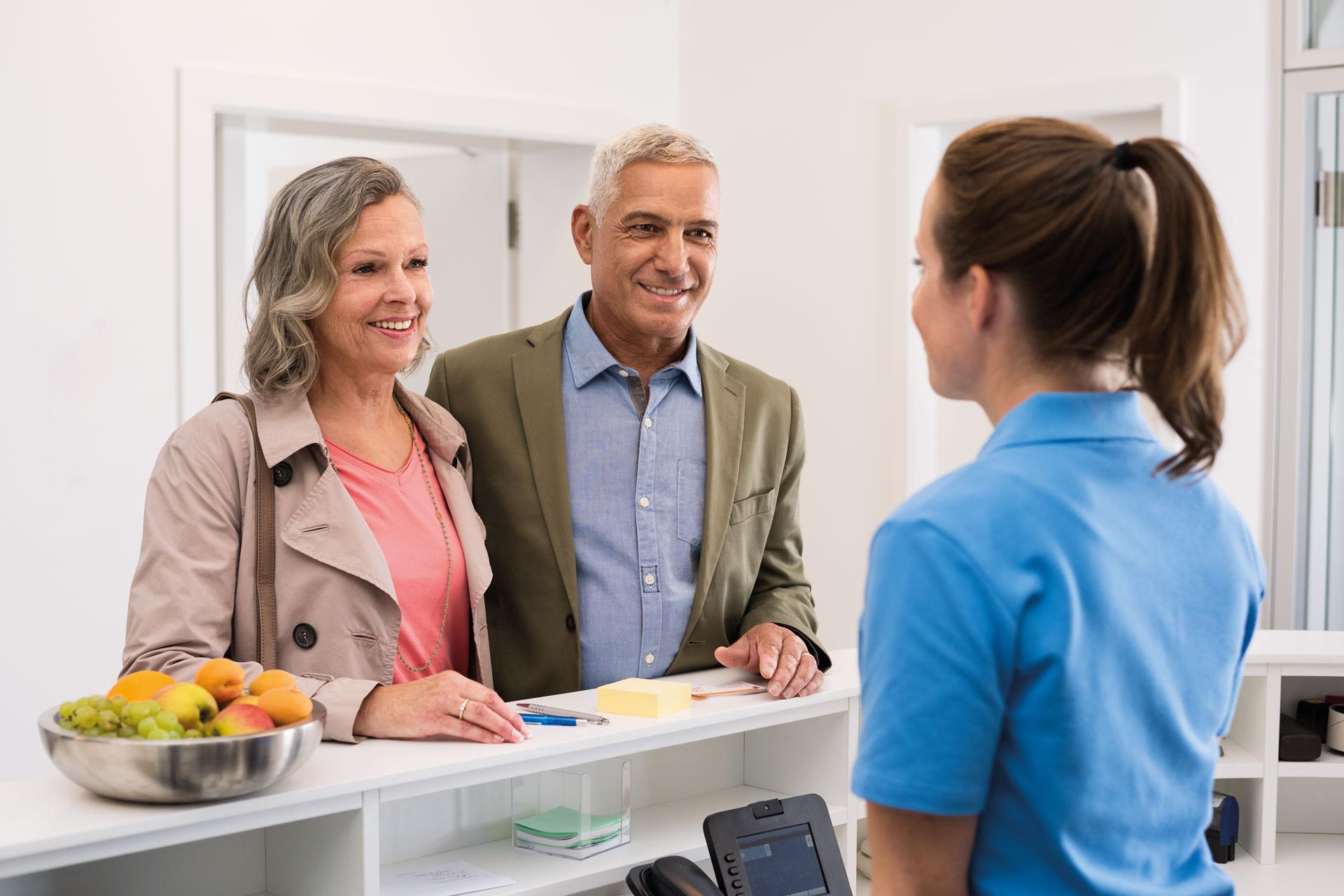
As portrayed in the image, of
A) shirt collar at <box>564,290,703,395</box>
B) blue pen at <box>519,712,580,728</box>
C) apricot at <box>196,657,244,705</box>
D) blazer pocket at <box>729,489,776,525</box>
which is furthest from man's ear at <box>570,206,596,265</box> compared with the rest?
apricot at <box>196,657,244,705</box>

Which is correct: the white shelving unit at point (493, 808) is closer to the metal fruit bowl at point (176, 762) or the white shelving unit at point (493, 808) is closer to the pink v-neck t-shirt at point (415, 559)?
the metal fruit bowl at point (176, 762)

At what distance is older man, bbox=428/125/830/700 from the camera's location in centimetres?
211

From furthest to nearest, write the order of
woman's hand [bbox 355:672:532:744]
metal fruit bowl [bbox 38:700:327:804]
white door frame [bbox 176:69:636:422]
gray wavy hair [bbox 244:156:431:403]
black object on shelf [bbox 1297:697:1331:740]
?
1. white door frame [bbox 176:69:636:422]
2. black object on shelf [bbox 1297:697:1331:740]
3. gray wavy hair [bbox 244:156:431:403]
4. woman's hand [bbox 355:672:532:744]
5. metal fruit bowl [bbox 38:700:327:804]

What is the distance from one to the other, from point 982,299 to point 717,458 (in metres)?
1.23

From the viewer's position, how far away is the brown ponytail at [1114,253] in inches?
36.5

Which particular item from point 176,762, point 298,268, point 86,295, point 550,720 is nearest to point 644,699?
point 550,720

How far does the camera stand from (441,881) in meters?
1.60

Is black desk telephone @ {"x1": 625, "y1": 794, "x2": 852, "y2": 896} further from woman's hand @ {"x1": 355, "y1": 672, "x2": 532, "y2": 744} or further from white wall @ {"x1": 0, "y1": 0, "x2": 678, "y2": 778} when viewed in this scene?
white wall @ {"x1": 0, "y1": 0, "x2": 678, "y2": 778}

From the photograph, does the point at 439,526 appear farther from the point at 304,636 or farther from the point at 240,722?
the point at 240,722

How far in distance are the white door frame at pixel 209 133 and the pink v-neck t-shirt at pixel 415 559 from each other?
66.0 inches

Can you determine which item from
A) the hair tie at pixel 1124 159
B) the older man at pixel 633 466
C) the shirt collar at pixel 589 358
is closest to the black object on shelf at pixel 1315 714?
the older man at pixel 633 466

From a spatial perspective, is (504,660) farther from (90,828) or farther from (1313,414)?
(1313,414)

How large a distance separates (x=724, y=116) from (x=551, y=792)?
9.96 feet

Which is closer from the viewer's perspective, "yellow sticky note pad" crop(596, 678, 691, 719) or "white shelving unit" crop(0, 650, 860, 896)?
"white shelving unit" crop(0, 650, 860, 896)
